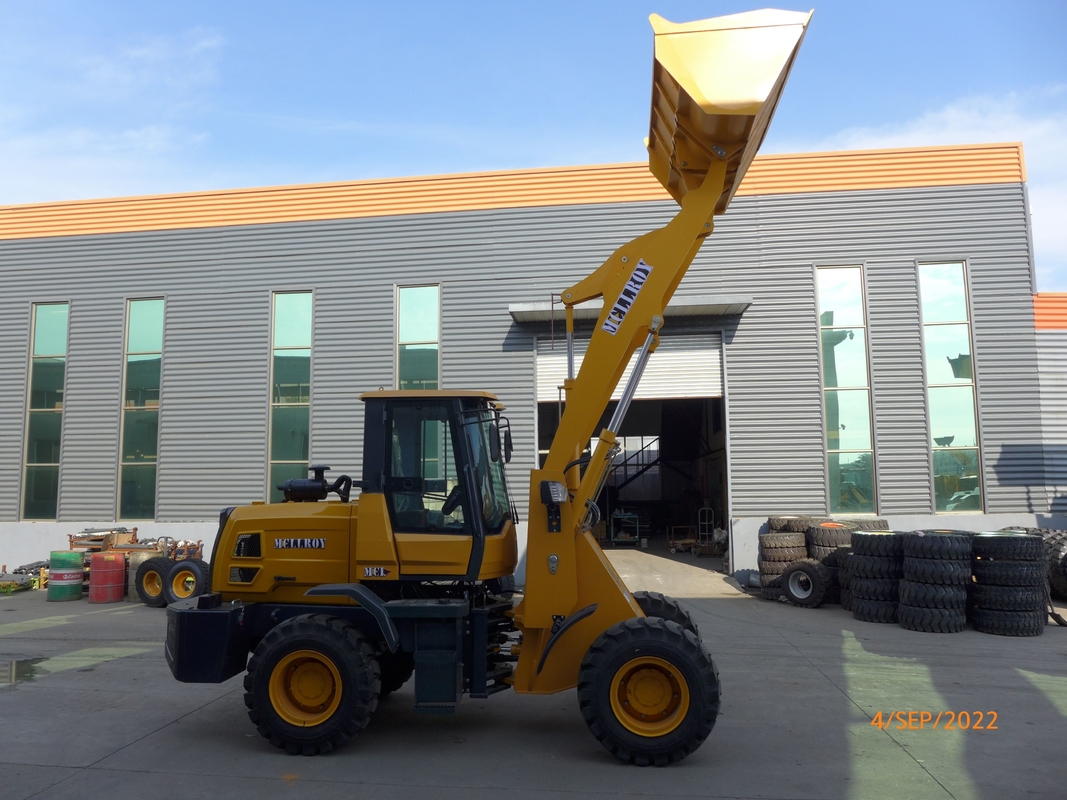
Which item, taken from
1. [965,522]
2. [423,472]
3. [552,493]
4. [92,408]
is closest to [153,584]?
[92,408]

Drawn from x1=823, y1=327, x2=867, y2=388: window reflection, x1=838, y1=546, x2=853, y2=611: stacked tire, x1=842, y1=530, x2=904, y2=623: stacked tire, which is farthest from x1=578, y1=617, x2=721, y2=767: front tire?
x1=823, y1=327, x2=867, y2=388: window reflection

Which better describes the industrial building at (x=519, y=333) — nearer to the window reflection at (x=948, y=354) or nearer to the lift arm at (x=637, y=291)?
the window reflection at (x=948, y=354)

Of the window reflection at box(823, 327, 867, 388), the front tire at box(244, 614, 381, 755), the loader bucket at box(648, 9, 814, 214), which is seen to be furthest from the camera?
the window reflection at box(823, 327, 867, 388)

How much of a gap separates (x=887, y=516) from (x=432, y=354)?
10.5 metres

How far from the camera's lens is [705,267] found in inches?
683

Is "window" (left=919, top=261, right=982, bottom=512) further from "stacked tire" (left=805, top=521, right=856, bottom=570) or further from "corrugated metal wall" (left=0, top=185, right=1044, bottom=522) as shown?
"stacked tire" (left=805, top=521, right=856, bottom=570)

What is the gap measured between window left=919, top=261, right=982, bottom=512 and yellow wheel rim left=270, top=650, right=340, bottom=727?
14.1m

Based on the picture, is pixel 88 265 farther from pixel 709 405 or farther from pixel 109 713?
pixel 709 405

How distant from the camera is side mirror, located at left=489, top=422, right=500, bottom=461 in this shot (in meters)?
6.97

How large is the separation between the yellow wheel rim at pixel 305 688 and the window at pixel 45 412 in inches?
612

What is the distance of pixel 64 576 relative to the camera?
15.6 m

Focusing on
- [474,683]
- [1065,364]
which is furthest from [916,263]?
[474,683]

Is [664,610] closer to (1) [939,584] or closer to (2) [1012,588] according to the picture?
(1) [939,584]
